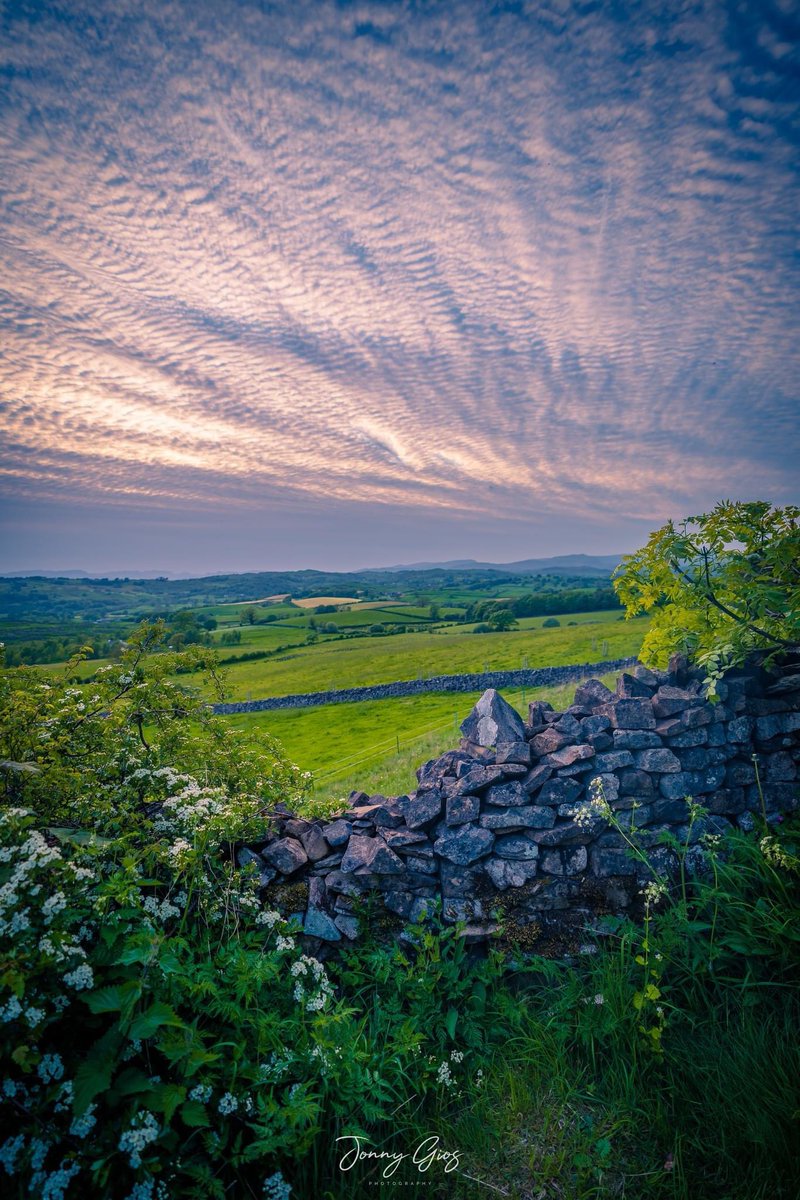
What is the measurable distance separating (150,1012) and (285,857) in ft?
8.74

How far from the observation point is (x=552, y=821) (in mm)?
5566

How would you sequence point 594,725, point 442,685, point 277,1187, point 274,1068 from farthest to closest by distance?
point 442,685 → point 594,725 → point 274,1068 → point 277,1187

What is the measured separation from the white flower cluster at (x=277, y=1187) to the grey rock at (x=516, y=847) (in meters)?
2.96

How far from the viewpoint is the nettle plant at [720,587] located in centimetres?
583

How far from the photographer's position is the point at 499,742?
19.6ft

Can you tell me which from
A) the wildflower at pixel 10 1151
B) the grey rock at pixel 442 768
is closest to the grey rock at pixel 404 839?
the grey rock at pixel 442 768

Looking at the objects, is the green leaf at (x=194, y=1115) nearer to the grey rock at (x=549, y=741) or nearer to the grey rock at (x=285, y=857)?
the grey rock at (x=285, y=857)

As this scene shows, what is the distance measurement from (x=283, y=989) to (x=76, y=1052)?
1.63 meters

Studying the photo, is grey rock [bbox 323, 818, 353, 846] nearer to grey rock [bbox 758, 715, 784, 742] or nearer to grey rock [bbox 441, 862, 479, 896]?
grey rock [bbox 441, 862, 479, 896]

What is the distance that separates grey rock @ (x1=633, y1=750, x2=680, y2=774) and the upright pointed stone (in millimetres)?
1251

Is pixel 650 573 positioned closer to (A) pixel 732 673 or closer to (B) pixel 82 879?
(A) pixel 732 673

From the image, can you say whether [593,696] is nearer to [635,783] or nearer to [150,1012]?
[635,783]

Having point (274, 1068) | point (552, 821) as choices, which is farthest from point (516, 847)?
point (274, 1068)

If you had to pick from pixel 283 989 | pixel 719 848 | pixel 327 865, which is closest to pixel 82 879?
pixel 283 989
